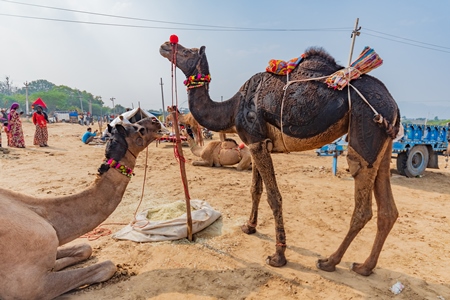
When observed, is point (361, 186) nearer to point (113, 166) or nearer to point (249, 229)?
point (249, 229)

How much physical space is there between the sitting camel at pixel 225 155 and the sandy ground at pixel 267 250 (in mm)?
1924

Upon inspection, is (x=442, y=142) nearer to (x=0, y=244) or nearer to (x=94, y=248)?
(x=94, y=248)

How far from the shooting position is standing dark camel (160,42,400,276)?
2.92 m

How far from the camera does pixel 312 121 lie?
306 cm

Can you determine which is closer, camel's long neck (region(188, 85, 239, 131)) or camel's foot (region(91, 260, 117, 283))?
camel's foot (region(91, 260, 117, 283))

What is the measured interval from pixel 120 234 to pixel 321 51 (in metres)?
3.67

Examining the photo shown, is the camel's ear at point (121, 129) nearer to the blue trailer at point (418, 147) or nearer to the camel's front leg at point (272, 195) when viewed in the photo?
the camel's front leg at point (272, 195)

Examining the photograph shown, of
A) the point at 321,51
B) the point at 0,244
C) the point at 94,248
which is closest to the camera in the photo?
the point at 0,244

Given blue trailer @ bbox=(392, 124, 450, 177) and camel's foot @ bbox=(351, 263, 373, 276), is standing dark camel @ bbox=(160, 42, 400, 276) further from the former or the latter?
blue trailer @ bbox=(392, 124, 450, 177)

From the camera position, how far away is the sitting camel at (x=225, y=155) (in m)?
9.10

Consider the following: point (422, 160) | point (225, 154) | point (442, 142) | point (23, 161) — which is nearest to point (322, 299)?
point (225, 154)

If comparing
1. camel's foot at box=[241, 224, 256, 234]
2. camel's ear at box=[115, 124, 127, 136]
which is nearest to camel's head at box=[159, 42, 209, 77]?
camel's ear at box=[115, 124, 127, 136]

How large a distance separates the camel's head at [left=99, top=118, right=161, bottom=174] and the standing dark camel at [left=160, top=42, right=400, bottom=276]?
2.70 ft

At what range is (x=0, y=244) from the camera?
7.16 ft
